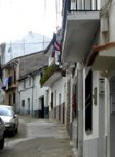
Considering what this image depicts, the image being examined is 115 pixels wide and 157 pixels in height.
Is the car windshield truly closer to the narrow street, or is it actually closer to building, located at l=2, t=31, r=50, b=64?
the narrow street

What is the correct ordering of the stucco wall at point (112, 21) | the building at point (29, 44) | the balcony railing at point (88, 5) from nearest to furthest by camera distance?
the stucco wall at point (112, 21)
the balcony railing at point (88, 5)
the building at point (29, 44)

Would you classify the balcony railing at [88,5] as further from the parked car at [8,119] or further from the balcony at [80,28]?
the parked car at [8,119]

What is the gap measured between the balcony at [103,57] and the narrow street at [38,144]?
348 inches

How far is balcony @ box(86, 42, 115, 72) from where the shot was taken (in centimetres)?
695

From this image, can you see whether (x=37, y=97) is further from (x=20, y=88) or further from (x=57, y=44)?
(x=57, y=44)

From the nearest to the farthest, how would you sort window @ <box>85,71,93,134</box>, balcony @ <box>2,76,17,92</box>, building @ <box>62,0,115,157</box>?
1. building @ <box>62,0,115,157</box>
2. window @ <box>85,71,93,134</box>
3. balcony @ <box>2,76,17,92</box>

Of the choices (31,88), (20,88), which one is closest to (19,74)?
(20,88)

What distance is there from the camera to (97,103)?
11.0m

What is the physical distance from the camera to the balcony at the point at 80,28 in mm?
10008

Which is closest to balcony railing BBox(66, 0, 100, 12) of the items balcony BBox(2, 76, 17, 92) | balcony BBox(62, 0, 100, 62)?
balcony BBox(62, 0, 100, 62)

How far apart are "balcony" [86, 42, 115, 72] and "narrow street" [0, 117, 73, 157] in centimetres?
884

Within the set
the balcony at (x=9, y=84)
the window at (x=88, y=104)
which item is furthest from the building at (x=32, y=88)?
the window at (x=88, y=104)

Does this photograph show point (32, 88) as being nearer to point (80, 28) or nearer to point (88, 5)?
point (88, 5)

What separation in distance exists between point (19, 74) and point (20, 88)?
1.92 metres
